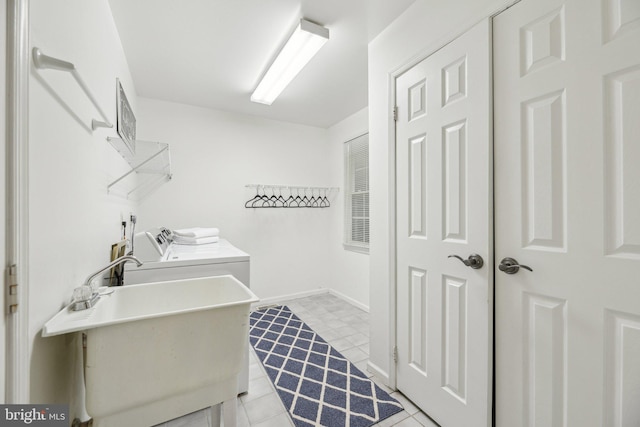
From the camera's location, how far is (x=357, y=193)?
3.63 m

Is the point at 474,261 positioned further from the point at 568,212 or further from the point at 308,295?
the point at 308,295

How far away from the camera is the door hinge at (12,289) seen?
0.63 m

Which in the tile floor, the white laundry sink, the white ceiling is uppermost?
the white ceiling

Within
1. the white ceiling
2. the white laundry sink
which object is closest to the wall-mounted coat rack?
the white ceiling

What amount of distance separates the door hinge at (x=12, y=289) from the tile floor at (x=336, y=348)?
137 centimetres

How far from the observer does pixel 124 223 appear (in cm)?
209

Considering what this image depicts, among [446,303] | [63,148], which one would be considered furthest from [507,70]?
[63,148]

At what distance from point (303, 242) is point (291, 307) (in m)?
0.96

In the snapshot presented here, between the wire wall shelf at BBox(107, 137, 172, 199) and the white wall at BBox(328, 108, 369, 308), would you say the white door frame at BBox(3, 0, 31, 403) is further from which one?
the white wall at BBox(328, 108, 369, 308)

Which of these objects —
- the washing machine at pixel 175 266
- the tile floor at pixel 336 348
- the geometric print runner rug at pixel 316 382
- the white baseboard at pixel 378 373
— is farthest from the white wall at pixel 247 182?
the white baseboard at pixel 378 373

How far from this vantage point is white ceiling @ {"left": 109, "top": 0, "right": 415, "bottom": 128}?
1.70 m

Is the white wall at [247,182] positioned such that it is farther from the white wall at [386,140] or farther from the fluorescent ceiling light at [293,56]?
the white wall at [386,140]

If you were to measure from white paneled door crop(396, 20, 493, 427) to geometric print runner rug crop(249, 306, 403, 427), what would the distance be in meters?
0.27

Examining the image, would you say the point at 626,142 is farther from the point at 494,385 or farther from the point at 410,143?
the point at 494,385
